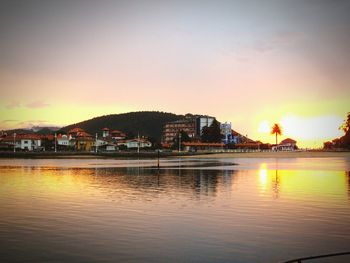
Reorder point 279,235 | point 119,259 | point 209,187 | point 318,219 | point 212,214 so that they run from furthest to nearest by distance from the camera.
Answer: point 209,187 → point 212,214 → point 318,219 → point 279,235 → point 119,259

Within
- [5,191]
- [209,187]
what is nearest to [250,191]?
[209,187]

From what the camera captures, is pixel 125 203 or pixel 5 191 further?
pixel 5 191

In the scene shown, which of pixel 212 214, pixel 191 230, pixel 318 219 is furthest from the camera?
pixel 212 214

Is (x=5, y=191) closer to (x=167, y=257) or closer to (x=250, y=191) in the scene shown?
(x=250, y=191)

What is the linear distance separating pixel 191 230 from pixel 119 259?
21.3 ft

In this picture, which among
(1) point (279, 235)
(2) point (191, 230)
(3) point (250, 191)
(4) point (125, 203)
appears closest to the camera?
(1) point (279, 235)

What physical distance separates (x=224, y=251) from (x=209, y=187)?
27938 mm

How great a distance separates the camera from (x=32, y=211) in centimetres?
2945

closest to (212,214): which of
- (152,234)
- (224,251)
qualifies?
(152,234)

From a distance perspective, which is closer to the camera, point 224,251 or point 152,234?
point 224,251

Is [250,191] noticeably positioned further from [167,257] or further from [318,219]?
[167,257]

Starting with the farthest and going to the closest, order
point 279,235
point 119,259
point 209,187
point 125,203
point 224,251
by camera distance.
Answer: point 209,187 < point 125,203 < point 279,235 < point 224,251 < point 119,259

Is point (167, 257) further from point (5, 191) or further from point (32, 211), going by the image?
point (5, 191)

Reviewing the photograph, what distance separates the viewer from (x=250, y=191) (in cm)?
4253
